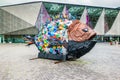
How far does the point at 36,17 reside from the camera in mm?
52844

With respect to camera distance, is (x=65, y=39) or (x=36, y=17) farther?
(x=36, y=17)

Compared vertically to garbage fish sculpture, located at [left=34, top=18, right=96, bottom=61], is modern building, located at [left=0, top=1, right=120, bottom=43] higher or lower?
higher

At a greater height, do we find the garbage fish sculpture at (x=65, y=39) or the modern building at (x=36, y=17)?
the modern building at (x=36, y=17)

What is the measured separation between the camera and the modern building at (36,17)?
5284 centimetres

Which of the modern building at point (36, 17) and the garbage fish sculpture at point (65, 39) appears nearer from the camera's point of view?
the garbage fish sculpture at point (65, 39)

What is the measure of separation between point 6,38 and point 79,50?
46.2m

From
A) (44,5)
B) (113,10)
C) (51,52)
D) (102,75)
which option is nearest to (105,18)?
(113,10)

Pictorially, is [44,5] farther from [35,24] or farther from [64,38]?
[64,38]

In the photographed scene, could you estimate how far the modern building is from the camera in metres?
52.8

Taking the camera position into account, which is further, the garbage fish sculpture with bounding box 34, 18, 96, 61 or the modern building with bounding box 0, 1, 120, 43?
the modern building with bounding box 0, 1, 120, 43

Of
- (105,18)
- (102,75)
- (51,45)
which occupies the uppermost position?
(105,18)

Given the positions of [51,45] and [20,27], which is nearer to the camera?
[51,45]

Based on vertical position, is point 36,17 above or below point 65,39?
above

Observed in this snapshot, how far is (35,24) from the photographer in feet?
173
